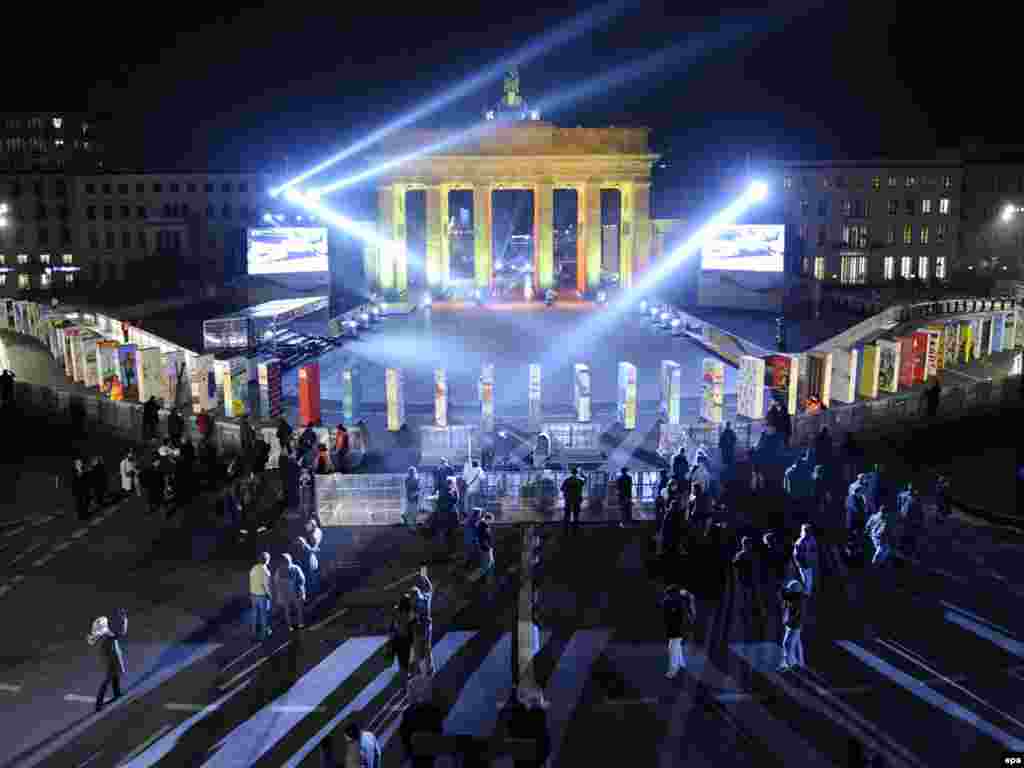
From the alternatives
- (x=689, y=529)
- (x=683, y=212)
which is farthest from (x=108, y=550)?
(x=683, y=212)

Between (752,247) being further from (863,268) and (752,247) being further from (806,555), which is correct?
(806,555)

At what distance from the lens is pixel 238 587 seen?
705 inches

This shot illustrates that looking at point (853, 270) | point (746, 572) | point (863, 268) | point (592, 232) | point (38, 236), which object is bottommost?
point (746, 572)

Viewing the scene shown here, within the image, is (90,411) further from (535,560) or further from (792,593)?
(792,593)

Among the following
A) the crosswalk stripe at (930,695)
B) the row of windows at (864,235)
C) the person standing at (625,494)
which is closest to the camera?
the crosswalk stripe at (930,695)

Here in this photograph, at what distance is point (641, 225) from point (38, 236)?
51.6 meters

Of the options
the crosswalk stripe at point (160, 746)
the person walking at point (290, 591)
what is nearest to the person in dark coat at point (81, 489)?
the person walking at point (290, 591)

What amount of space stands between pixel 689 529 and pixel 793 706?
18.6 ft

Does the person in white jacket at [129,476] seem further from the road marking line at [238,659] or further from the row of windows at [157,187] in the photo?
the row of windows at [157,187]

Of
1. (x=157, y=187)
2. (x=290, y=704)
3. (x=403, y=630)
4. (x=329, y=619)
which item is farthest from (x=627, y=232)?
(x=290, y=704)

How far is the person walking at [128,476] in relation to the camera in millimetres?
23266

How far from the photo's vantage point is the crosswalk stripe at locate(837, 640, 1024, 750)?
12453 mm

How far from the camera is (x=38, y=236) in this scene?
82.4 meters

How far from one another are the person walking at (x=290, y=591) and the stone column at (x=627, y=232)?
53914 millimetres
